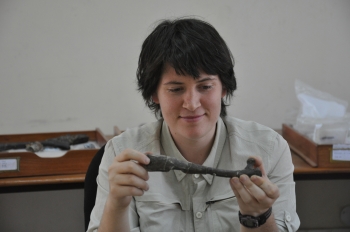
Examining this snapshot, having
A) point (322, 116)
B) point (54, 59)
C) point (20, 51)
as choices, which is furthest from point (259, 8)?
Answer: point (20, 51)

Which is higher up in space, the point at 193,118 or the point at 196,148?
the point at 193,118

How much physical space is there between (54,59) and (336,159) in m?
1.58

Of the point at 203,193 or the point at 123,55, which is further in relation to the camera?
the point at 123,55

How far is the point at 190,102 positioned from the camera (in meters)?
1.33

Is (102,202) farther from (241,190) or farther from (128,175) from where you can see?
(241,190)

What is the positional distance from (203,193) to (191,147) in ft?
0.51

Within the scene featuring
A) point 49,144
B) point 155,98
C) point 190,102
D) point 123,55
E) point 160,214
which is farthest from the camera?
point 123,55

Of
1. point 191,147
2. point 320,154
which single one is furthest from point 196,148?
point 320,154

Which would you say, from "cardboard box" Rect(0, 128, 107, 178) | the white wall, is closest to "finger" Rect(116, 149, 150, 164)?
"cardboard box" Rect(0, 128, 107, 178)

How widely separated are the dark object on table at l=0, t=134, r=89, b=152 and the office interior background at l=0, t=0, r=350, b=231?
1.15 ft

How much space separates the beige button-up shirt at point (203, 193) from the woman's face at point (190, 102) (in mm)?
144

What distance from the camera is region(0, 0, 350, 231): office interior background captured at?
2.63 metres

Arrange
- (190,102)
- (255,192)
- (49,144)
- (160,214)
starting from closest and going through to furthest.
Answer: (255,192)
(190,102)
(160,214)
(49,144)

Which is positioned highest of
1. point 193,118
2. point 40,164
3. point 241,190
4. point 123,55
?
point 123,55
